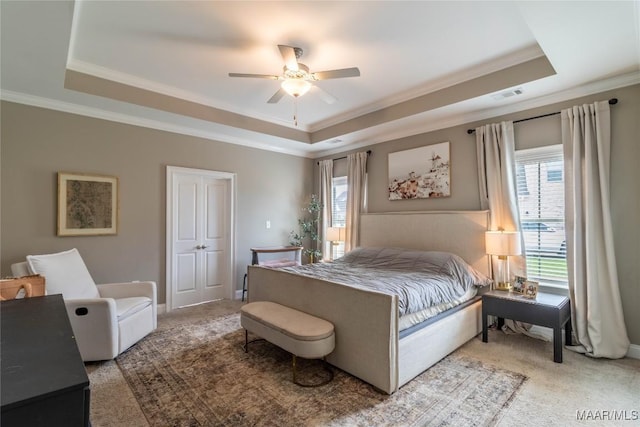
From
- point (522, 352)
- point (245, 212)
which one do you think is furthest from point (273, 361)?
point (245, 212)

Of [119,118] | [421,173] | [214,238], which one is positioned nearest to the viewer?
[119,118]

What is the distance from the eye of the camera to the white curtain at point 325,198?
5718mm

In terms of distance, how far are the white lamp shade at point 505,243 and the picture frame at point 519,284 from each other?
281 millimetres

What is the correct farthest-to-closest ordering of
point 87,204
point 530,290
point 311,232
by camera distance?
point 311,232
point 87,204
point 530,290

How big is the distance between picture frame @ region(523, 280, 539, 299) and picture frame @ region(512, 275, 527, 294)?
0.13ft

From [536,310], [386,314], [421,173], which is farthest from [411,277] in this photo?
[421,173]

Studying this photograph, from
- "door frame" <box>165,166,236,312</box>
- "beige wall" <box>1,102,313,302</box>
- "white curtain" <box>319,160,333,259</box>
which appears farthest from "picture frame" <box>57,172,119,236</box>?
"white curtain" <box>319,160,333,259</box>

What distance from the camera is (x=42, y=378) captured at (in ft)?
2.40

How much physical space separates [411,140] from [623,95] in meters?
2.27

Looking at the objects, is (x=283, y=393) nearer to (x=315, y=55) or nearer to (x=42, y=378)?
(x=42, y=378)

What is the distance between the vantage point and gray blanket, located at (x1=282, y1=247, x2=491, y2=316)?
268 centimetres

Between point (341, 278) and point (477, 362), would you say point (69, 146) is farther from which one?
point (477, 362)

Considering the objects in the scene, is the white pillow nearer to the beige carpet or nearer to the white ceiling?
the beige carpet

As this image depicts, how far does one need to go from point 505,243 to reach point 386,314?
1.87m
